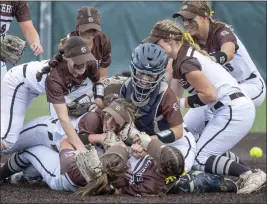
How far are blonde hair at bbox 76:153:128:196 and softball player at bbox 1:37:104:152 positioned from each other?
45cm

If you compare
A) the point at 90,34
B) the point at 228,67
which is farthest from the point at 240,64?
the point at 90,34

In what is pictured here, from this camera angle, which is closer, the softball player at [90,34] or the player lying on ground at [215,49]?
the player lying on ground at [215,49]

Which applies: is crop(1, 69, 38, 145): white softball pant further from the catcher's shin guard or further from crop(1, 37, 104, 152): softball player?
the catcher's shin guard

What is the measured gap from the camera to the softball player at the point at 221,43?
290 inches

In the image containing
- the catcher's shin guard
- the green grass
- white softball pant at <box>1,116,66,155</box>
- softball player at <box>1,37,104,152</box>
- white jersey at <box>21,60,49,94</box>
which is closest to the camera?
the catcher's shin guard

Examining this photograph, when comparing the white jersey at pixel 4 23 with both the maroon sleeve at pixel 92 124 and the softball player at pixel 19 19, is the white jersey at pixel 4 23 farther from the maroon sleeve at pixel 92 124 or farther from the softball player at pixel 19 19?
the maroon sleeve at pixel 92 124

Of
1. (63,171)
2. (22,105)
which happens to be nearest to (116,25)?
(22,105)

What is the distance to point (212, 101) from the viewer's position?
6711 millimetres

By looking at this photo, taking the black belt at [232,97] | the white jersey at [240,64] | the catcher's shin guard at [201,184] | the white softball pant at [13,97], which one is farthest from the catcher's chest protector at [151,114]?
the white jersey at [240,64]

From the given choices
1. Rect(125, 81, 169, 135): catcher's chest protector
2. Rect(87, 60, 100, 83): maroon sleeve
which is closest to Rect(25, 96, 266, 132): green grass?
Rect(87, 60, 100, 83): maroon sleeve

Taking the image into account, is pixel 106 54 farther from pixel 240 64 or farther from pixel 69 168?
pixel 69 168

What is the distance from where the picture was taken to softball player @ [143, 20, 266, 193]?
→ 651 cm

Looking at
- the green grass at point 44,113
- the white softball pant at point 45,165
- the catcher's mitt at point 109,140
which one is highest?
the catcher's mitt at point 109,140

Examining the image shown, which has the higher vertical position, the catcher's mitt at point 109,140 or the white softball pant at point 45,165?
the catcher's mitt at point 109,140
